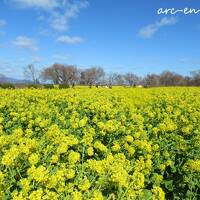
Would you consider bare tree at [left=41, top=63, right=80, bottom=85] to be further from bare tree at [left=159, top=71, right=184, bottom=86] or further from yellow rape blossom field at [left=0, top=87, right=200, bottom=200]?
yellow rape blossom field at [left=0, top=87, right=200, bottom=200]

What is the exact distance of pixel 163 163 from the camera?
22.5ft

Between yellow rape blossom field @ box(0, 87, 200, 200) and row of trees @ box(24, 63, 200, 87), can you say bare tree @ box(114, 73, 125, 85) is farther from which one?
yellow rape blossom field @ box(0, 87, 200, 200)

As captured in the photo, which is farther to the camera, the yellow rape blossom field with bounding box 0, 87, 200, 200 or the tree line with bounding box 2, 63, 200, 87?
the tree line with bounding box 2, 63, 200, 87

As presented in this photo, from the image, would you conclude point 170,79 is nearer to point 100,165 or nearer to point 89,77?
point 89,77

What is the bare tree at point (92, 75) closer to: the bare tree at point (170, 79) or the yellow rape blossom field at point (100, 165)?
the bare tree at point (170, 79)

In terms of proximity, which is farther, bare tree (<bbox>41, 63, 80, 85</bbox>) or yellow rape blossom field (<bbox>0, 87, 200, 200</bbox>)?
bare tree (<bbox>41, 63, 80, 85</bbox>)

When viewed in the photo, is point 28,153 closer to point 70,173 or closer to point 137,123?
point 70,173

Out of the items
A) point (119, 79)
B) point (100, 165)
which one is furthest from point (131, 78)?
point (100, 165)

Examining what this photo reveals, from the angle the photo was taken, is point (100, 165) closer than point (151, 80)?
Yes

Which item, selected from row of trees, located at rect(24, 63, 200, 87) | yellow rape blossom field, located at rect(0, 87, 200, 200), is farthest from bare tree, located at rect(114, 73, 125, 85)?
yellow rape blossom field, located at rect(0, 87, 200, 200)

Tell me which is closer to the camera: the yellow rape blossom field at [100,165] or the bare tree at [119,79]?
the yellow rape blossom field at [100,165]

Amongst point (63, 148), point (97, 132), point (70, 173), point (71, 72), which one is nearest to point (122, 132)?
point (97, 132)

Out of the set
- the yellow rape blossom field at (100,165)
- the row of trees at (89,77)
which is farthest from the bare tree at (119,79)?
the yellow rape blossom field at (100,165)

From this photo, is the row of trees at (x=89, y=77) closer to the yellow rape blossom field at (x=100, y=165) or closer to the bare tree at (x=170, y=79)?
the bare tree at (x=170, y=79)
